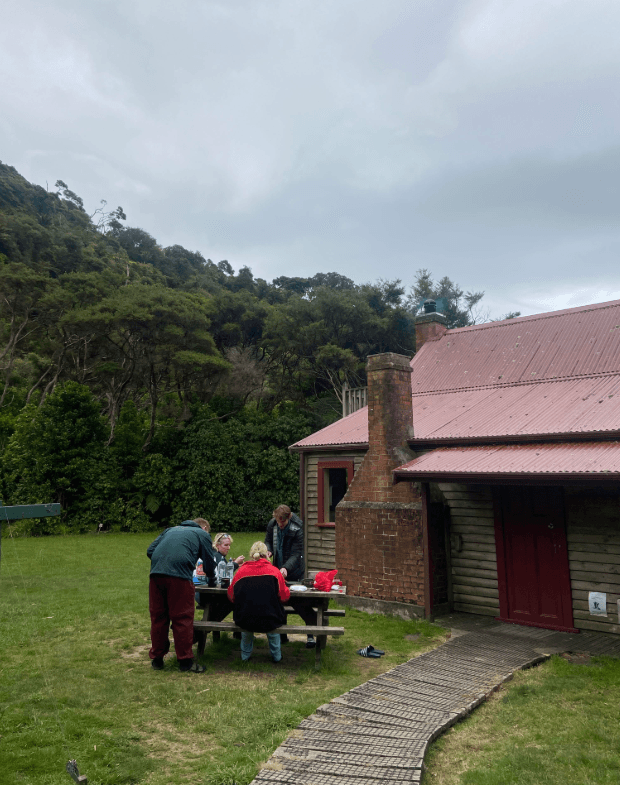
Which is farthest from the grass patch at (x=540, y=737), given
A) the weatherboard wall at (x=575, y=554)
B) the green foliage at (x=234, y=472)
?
the green foliage at (x=234, y=472)

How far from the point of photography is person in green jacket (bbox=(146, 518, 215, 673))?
19.1 feet

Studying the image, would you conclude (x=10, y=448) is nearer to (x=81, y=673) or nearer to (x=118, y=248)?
(x=81, y=673)

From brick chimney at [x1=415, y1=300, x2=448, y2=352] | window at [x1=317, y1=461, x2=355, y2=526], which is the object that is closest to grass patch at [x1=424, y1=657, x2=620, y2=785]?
window at [x1=317, y1=461, x2=355, y2=526]

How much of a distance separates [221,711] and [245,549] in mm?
12585

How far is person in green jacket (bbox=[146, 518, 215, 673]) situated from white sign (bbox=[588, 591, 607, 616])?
5329 millimetres

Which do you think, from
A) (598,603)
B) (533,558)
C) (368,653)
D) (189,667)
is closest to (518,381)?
(533,558)

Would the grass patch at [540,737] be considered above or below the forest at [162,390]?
below

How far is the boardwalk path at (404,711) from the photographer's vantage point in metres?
3.77

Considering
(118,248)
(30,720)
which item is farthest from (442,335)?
(118,248)

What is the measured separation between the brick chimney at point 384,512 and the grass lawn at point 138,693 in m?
0.60

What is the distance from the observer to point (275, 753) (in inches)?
157

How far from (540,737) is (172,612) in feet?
11.9

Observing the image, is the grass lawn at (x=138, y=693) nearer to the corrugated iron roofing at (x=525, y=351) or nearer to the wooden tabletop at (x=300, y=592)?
the wooden tabletop at (x=300, y=592)

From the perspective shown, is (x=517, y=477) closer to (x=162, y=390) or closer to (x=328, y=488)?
(x=328, y=488)
